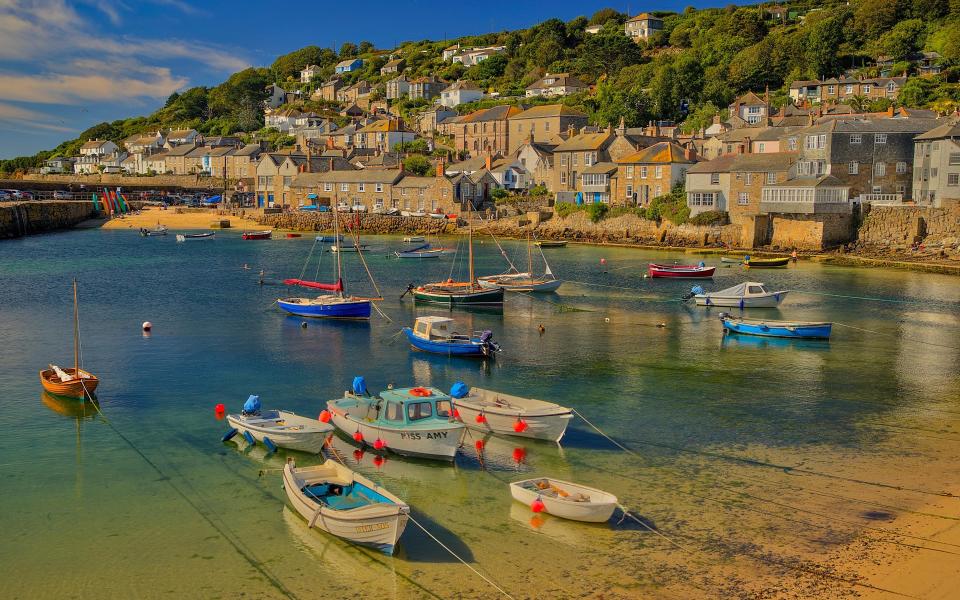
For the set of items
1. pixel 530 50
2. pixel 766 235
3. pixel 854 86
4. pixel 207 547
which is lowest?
pixel 207 547

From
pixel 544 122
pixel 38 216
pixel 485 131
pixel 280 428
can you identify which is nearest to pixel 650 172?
pixel 544 122

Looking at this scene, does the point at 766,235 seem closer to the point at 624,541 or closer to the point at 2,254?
the point at 624,541

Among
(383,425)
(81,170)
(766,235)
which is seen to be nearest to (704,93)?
(766,235)

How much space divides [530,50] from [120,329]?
14956 centimetres

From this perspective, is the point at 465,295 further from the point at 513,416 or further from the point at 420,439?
the point at 420,439

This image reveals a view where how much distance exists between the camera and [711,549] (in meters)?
16.8

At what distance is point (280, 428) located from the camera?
2252 cm

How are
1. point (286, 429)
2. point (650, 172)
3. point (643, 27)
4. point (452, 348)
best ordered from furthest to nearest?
1. point (643, 27)
2. point (650, 172)
3. point (452, 348)
4. point (286, 429)

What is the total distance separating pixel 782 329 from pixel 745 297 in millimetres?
8123

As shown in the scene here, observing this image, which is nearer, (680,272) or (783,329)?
(783,329)

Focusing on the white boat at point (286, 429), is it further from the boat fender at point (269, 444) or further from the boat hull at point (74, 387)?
the boat hull at point (74, 387)

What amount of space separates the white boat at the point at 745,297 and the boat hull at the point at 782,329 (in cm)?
721

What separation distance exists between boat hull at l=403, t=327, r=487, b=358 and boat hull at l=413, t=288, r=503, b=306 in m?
12.1

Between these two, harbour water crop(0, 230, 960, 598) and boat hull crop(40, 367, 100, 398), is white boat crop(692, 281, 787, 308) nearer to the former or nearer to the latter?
harbour water crop(0, 230, 960, 598)
